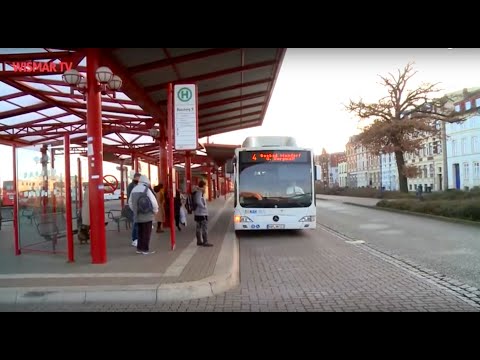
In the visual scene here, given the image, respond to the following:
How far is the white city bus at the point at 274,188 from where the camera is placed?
1335 cm

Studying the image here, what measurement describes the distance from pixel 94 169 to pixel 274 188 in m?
6.32

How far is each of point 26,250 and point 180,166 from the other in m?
32.6

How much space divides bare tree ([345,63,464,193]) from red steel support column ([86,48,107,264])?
82.6ft

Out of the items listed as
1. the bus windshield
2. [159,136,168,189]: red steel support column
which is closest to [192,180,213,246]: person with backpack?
the bus windshield

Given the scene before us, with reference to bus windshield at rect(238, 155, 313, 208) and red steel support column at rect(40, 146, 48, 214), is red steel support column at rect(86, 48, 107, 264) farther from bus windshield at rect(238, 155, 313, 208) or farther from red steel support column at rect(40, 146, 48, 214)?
bus windshield at rect(238, 155, 313, 208)

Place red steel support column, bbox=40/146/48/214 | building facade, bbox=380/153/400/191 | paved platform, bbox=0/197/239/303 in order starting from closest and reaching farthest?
1. paved platform, bbox=0/197/239/303
2. red steel support column, bbox=40/146/48/214
3. building facade, bbox=380/153/400/191

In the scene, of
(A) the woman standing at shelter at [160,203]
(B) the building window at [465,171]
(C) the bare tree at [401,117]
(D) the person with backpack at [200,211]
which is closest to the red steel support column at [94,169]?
(D) the person with backpack at [200,211]

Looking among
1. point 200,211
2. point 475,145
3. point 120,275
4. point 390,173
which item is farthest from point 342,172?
point 120,275

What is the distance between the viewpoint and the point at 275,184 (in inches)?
532

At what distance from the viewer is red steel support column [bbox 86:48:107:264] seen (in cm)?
865

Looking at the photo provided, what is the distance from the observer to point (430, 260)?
371 inches

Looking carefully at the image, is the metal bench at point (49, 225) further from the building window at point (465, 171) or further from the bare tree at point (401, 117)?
the building window at point (465, 171)
